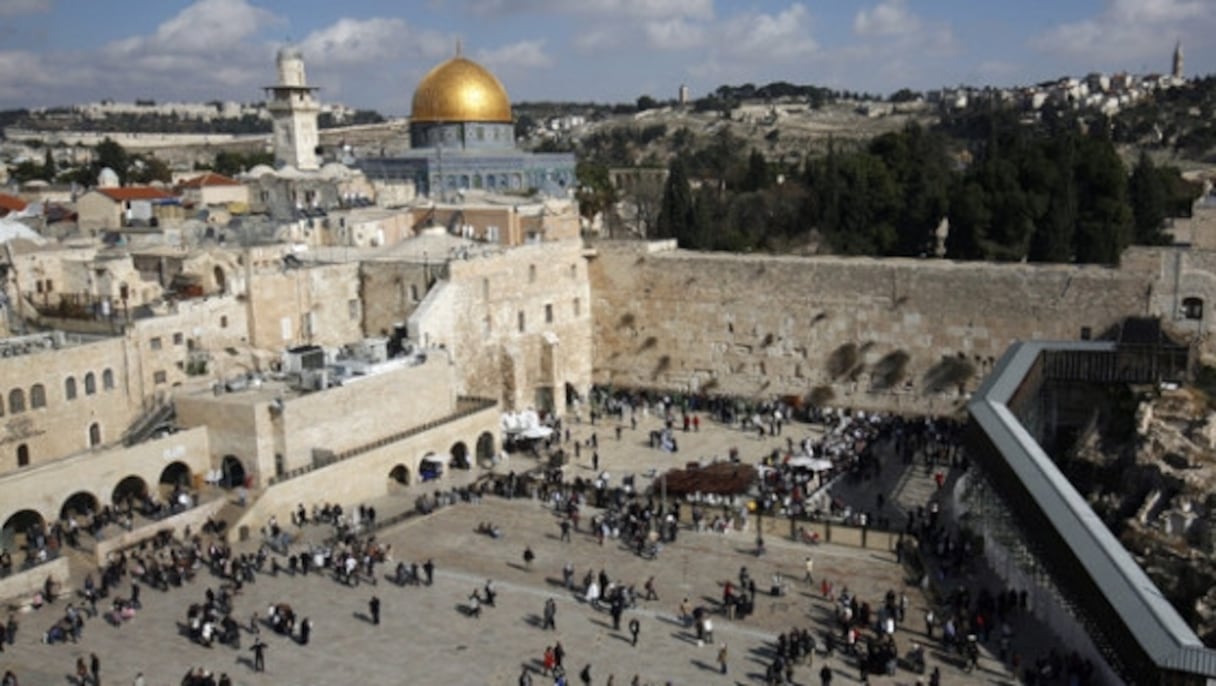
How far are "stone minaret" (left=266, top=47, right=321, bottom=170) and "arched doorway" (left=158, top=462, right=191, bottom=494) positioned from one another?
2576 centimetres

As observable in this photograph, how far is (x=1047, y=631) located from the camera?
53.5ft

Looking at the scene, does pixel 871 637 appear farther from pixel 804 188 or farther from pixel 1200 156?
pixel 1200 156

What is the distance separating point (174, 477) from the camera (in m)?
21.9

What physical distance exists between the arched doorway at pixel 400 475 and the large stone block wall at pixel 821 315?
950 cm

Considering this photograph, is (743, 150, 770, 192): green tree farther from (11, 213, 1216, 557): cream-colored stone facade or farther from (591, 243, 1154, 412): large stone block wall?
(591, 243, 1154, 412): large stone block wall

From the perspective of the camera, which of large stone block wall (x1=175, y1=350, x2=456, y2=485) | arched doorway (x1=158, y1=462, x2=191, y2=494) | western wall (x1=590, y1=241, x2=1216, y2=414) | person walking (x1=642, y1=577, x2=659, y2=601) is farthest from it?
western wall (x1=590, y1=241, x2=1216, y2=414)

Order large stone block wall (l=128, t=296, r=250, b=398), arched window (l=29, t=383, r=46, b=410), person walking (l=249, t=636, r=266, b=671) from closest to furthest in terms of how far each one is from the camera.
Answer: person walking (l=249, t=636, r=266, b=671)
arched window (l=29, t=383, r=46, b=410)
large stone block wall (l=128, t=296, r=250, b=398)

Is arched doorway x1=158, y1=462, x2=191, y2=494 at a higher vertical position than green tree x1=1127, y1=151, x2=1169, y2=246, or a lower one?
lower

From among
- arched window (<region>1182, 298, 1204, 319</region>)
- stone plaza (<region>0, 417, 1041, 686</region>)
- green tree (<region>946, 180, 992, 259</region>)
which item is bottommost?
stone plaza (<region>0, 417, 1041, 686</region>)

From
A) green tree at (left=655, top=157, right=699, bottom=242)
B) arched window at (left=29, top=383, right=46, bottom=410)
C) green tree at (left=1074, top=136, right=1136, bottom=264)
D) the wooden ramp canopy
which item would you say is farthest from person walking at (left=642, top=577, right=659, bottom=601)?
green tree at (left=655, top=157, right=699, bottom=242)

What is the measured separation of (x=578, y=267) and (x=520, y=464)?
7.68 m

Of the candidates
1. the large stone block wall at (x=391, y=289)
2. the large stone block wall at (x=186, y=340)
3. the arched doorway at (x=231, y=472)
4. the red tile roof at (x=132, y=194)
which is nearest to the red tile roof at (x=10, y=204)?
the red tile roof at (x=132, y=194)

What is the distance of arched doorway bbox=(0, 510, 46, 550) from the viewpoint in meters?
18.7

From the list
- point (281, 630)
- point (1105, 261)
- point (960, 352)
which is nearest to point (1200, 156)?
point (1105, 261)
